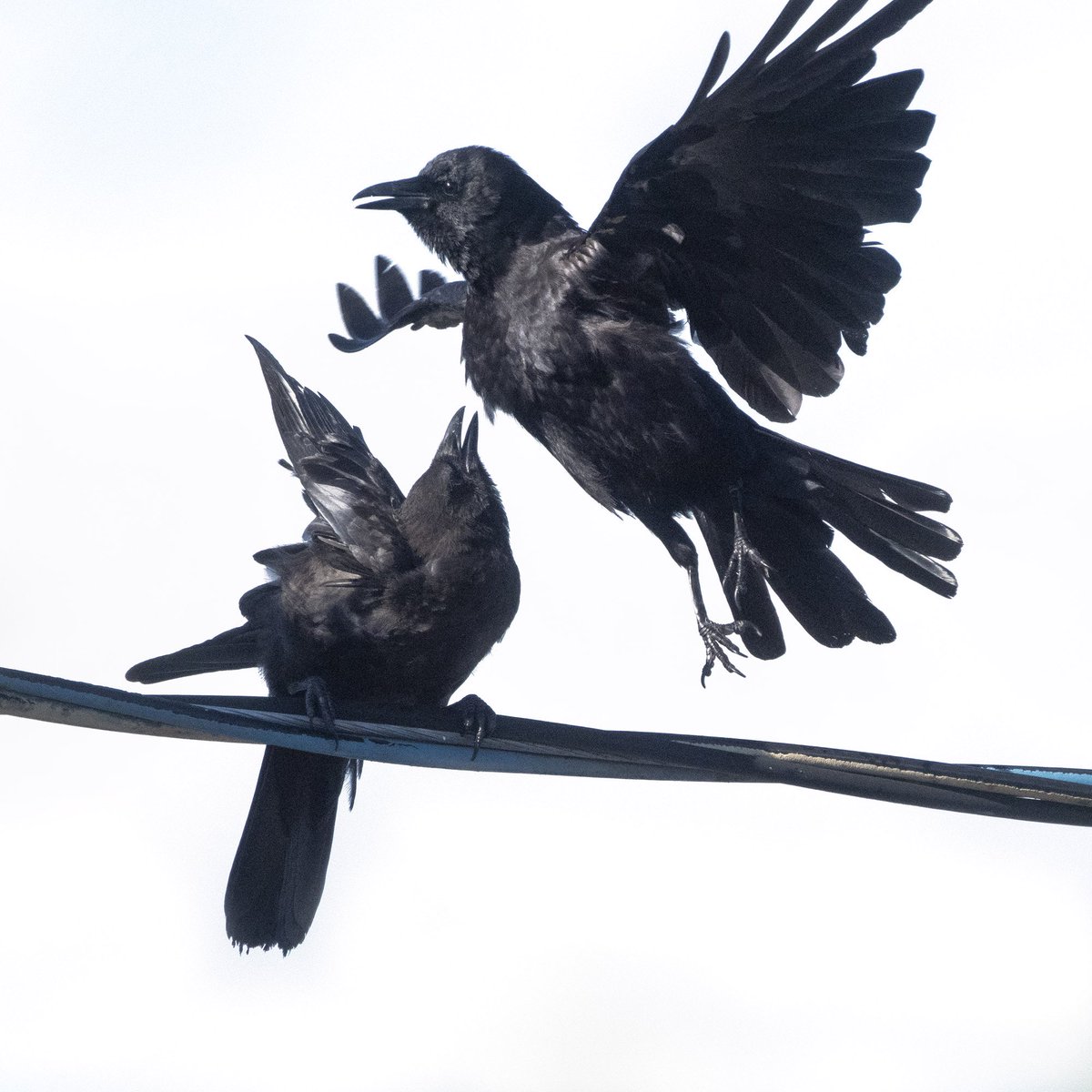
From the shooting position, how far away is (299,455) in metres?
6.38

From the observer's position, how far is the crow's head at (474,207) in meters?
6.34

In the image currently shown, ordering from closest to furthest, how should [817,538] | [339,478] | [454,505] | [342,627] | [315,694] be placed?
1. [315,694]
2. [342,627]
3. [454,505]
4. [817,538]
5. [339,478]

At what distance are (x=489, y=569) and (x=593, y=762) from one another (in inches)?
81.0

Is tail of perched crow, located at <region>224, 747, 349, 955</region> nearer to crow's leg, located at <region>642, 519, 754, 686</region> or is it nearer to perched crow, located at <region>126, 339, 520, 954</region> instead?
perched crow, located at <region>126, 339, 520, 954</region>

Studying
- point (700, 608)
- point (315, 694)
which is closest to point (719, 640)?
point (700, 608)

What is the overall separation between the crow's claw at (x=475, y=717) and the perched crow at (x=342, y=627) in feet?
2.38

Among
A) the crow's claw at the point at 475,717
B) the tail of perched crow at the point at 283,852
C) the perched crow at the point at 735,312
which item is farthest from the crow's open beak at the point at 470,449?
the crow's claw at the point at 475,717

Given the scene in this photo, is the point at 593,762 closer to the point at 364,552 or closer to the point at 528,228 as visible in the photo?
the point at 364,552

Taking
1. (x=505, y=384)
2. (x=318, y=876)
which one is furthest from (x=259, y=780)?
(x=505, y=384)

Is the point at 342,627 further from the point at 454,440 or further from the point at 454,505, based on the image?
the point at 454,440

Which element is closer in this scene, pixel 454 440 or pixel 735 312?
pixel 735 312

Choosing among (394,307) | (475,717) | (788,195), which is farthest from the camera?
(394,307)

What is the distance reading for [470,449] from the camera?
631cm

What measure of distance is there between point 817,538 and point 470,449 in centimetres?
135
